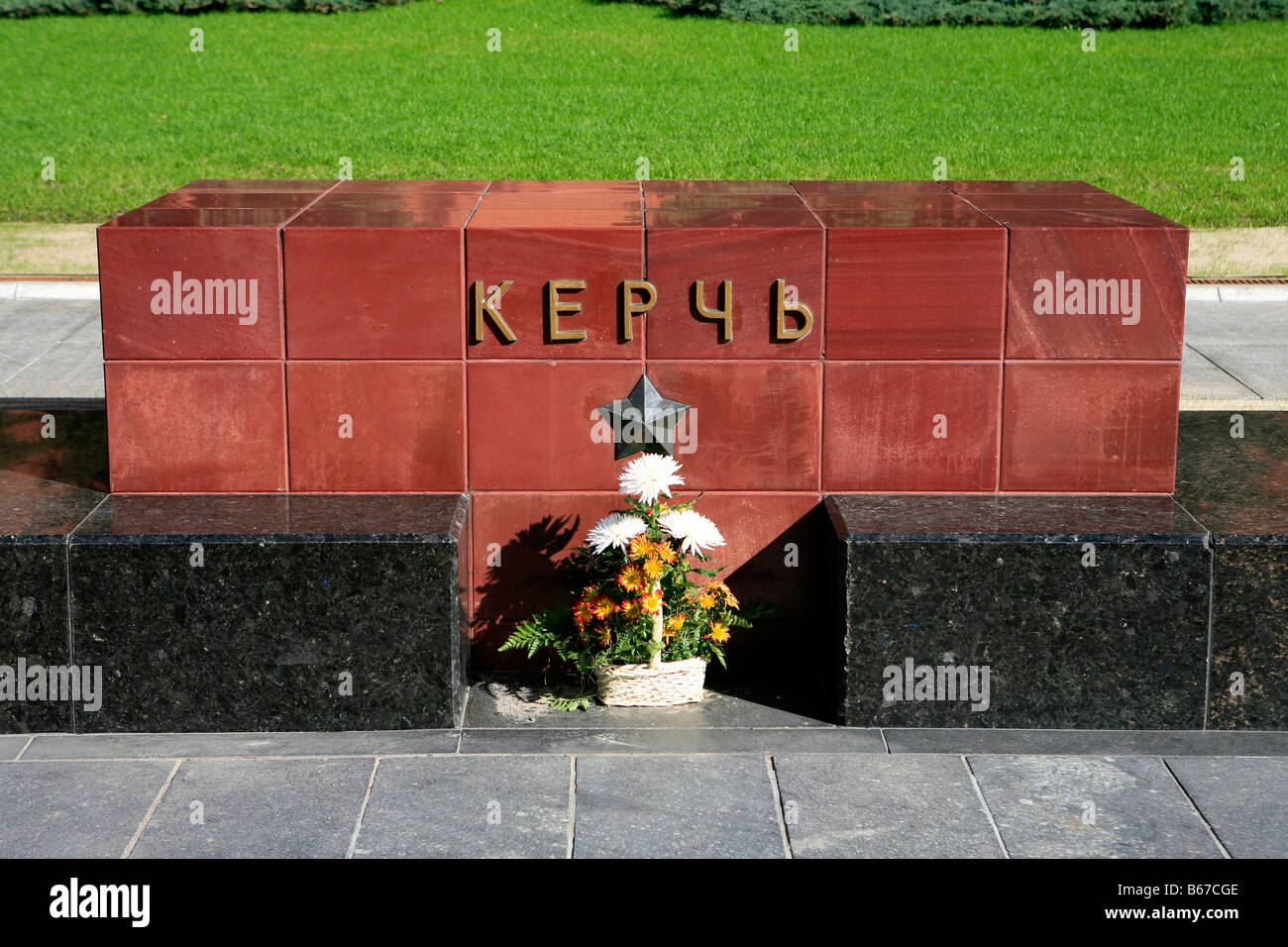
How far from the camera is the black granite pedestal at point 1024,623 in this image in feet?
19.3

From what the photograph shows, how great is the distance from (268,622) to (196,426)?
102cm

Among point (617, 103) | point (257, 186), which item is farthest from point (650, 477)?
point (617, 103)

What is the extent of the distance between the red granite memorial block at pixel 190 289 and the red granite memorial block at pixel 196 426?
0.26 ft

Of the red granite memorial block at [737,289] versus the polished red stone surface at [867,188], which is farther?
the polished red stone surface at [867,188]

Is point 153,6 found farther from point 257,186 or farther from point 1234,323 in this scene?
point 257,186

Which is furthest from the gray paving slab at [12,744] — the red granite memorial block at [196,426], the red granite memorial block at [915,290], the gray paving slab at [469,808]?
the red granite memorial block at [915,290]

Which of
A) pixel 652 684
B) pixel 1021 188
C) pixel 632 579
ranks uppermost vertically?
pixel 1021 188

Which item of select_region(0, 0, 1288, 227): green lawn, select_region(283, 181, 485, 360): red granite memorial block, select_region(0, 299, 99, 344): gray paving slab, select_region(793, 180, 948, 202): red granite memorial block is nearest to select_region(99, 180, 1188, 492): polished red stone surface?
select_region(283, 181, 485, 360): red granite memorial block

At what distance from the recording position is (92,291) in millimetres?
14992

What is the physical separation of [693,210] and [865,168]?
10913mm

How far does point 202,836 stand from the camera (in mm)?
5164

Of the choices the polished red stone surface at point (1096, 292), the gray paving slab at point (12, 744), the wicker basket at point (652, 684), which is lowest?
the gray paving slab at point (12, 744)

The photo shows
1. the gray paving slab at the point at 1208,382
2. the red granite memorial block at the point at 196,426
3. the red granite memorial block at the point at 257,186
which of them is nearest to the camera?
the red granite memorial block at the point at 196,426

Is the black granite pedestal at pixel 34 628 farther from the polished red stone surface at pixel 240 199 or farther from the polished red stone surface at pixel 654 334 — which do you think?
the polished red stone surface at pixel 240 199
